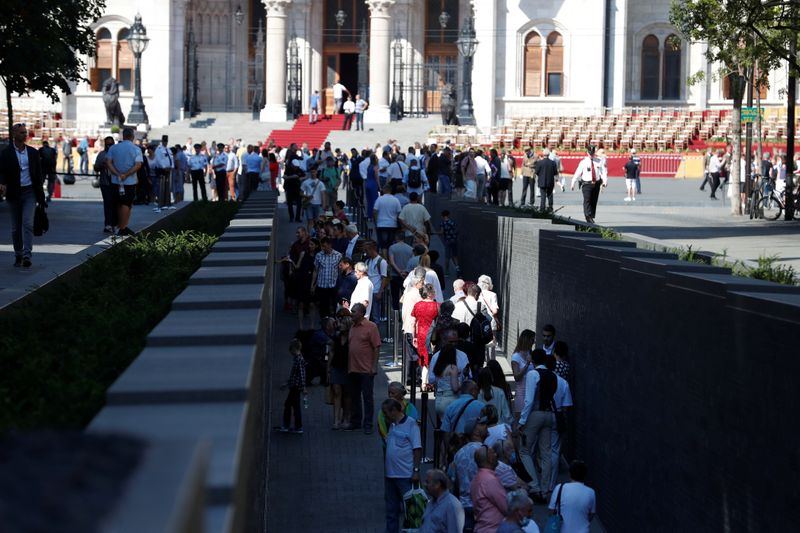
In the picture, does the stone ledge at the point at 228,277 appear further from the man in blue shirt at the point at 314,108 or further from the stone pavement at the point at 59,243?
the man in blue shirt at the point at 314,108

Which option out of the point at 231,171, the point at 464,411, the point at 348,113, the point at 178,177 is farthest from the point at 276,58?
the point at 464,411

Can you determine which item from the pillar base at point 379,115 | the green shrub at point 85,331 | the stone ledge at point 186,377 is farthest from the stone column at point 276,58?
the stone ledge at point 186,377

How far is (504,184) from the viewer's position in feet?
116

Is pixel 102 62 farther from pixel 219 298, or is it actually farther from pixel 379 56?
pixel 219 298

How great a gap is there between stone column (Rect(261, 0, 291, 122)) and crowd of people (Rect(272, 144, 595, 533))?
32.7 metres

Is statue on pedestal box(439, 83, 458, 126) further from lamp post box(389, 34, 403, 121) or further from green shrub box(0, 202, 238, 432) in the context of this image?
green shrub box(0, 202, 238, 432)

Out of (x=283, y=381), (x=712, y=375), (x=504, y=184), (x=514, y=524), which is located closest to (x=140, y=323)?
(x=514, y=524)

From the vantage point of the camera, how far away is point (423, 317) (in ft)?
58.4

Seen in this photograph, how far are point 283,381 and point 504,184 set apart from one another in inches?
684

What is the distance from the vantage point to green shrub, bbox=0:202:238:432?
206 inches

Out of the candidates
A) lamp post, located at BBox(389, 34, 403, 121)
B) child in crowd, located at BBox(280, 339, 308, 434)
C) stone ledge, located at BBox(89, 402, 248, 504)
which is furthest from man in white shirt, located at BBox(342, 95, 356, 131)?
stone ledge, located at BBox(89, 402, 248, 504)

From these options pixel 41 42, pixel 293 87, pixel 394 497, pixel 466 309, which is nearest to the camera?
pixel 394 497

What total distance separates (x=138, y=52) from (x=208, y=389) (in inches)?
1926

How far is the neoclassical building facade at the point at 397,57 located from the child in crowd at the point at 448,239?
3119cm
